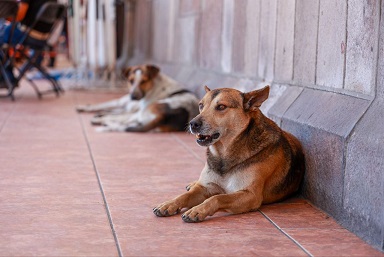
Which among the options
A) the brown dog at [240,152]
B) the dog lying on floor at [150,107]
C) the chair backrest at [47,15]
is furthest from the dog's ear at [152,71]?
the brown dog at [240,152]

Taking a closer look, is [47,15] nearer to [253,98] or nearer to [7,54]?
[7,54]

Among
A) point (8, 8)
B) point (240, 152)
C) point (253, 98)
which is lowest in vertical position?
point (240, 152)

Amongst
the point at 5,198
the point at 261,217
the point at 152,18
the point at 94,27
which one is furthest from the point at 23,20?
the point at 261,217

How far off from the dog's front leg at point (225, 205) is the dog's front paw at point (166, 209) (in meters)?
0.11

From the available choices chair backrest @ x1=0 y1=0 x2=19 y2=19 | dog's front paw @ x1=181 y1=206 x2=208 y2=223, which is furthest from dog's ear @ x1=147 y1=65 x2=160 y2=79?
dog's front paw @ x1=181 y1=206 x2=208 y2=223

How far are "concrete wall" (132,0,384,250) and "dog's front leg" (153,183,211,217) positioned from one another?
0.69 metres

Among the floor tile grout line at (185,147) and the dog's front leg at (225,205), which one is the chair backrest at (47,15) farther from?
the dog's front leg at (225,205)

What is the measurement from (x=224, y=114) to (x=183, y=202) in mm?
571

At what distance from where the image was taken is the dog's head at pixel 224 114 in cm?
415

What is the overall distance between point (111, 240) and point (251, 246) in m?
0.67

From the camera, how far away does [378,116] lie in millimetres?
3662

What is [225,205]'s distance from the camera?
156 inches

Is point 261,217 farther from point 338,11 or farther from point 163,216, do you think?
point 338,11

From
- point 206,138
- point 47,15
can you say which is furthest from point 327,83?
point 47,15
